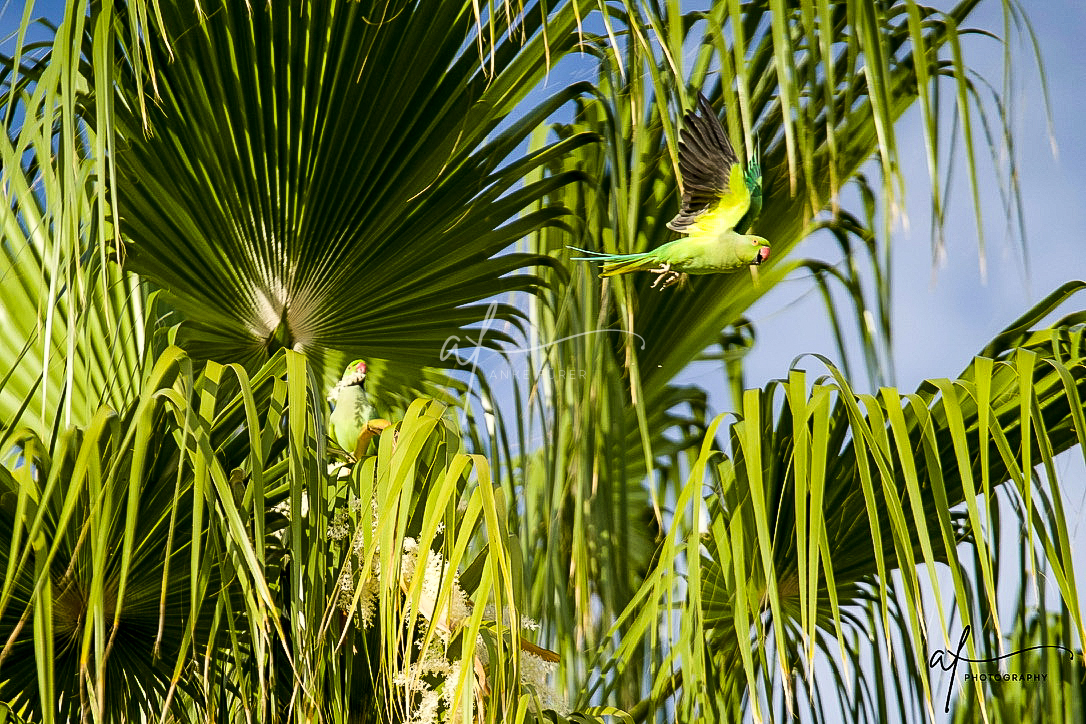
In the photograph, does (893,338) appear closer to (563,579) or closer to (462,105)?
(563,579)

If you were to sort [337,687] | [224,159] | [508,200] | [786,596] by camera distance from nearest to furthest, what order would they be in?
[337,687]
[224,159]
[508,200]
[786,596]

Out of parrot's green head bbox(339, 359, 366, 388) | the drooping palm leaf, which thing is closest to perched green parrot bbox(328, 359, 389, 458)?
parrot's green head bbox(339, 359, 366, 388)

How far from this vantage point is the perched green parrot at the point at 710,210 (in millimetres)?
1354

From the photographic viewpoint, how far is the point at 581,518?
1730mm

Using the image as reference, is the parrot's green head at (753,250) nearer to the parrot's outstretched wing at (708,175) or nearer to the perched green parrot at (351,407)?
the parrot's outstretched wing at (708,175)

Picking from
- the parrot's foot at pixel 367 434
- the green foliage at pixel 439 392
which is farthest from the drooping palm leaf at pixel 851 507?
the parrot's foot at pixel 367 434

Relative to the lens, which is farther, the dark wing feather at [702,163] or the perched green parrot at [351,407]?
the perched green parrot at [351,407]

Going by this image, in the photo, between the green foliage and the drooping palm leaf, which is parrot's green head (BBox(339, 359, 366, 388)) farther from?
the drooping palm leaf

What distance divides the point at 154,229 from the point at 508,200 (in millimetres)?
585

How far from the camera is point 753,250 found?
53.4 inches

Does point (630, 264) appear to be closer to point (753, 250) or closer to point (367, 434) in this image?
point (753, 250)

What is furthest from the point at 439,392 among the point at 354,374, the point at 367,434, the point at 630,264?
the point at 630,264

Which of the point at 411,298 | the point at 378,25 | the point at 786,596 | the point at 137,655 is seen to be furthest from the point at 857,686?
the point at 378,25

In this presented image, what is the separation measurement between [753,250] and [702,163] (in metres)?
0.13
